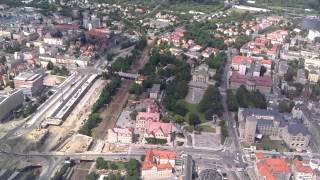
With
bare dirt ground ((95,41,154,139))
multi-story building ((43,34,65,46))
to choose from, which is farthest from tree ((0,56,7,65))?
bare dirt ground ((95,41,154,139))

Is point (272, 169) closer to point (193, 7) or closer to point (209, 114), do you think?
point (209, 114)

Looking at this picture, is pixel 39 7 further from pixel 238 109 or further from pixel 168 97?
pixel 238 109

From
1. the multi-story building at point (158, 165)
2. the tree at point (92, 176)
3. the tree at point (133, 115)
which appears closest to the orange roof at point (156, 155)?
the multi-story building at point (158, 165)

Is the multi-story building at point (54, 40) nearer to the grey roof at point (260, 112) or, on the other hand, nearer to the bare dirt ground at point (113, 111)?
the bare dirt ground at point (113, 111)

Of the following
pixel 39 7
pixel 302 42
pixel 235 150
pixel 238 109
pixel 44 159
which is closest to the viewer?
pixel 44 159

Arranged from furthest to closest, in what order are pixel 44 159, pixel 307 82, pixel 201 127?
1. pixel 307 82
2. pixel 201 127
3. pixel 44 159

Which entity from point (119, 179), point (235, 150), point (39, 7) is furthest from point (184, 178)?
point (39, 7)
